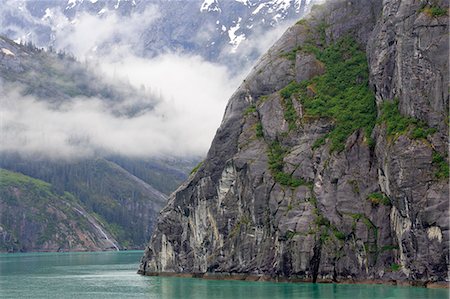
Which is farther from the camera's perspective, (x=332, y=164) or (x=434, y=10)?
(x=332, y=164)

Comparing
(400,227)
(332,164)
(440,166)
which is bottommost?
(400,227)

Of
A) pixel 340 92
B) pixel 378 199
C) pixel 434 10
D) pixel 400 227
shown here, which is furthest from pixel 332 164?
pixel 434 10

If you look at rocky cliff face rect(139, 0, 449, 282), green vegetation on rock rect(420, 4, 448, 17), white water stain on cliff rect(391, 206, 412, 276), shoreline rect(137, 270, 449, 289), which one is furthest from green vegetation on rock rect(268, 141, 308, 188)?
green vegetation on rock rect(420, 4, 448, 17)

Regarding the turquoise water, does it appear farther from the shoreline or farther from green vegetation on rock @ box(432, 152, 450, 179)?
green vegetation on rock @ box(432, 152, 450, 179)

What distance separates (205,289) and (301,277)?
18775 mm

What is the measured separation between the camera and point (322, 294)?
120812 millimetres

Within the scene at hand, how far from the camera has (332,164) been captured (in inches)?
5802

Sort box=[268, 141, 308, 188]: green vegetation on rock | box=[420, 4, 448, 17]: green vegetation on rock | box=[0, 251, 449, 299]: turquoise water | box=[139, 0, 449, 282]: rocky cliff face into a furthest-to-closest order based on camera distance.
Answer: box=[268, 141, 308, 188]: green vegetation on rock → box=[420, 4, 448, 17]: green vegetation on rock → box=[139, 0, 449, 282]: rocky cliff face → box=[0, 251, 449, 299]: turquoise water

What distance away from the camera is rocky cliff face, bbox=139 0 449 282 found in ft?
423

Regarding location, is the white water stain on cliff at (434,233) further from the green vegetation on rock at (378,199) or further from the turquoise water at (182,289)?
the green vegetation on rock at (378,199)

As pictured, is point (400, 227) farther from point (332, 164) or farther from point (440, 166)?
point (332, 164)

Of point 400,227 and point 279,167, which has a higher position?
point 279,167

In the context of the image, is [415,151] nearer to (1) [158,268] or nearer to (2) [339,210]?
(2) [339,210]

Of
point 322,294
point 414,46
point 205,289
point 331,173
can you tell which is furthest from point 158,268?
point 414,46
